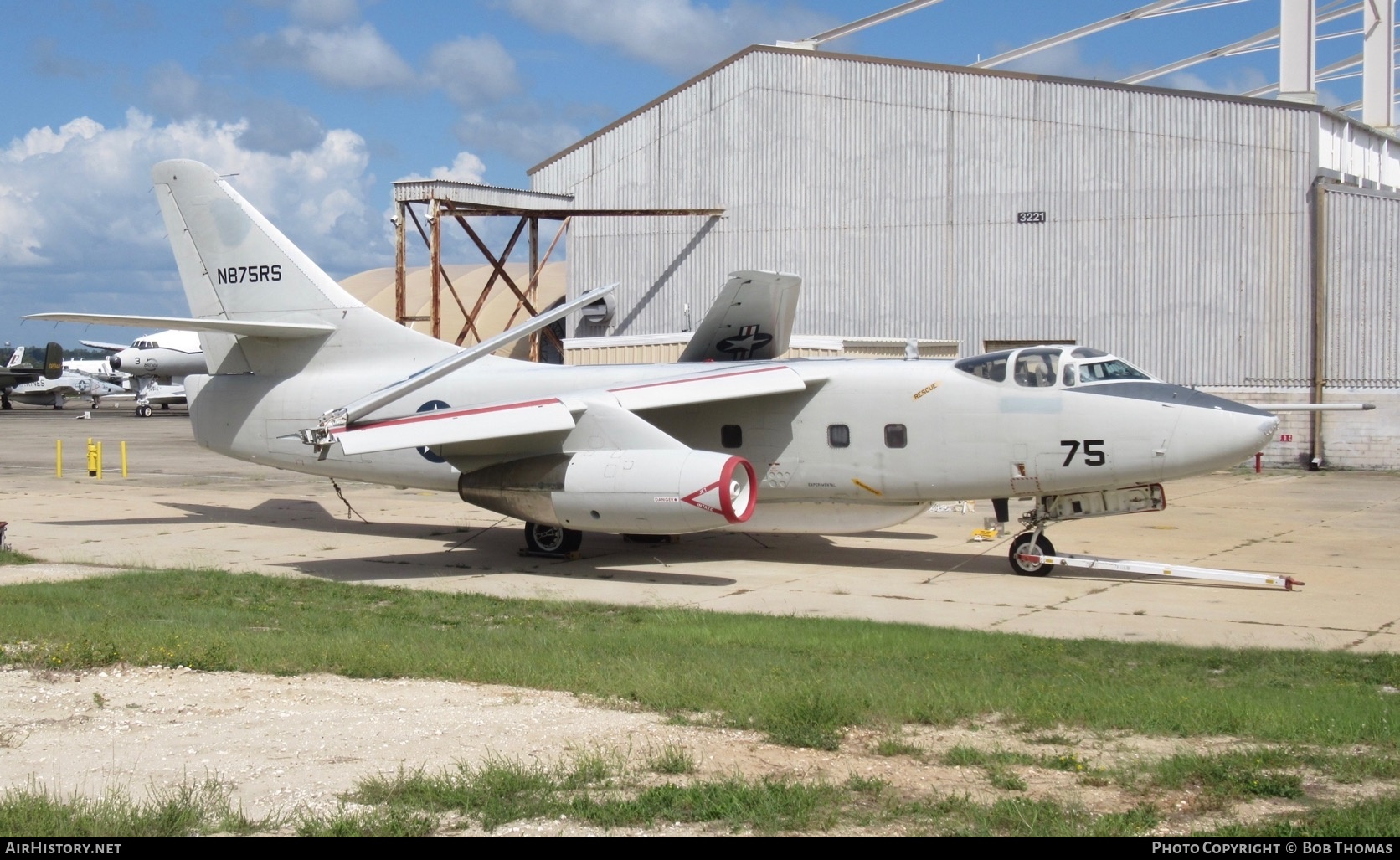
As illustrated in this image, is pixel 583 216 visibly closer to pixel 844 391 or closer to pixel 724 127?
pixel 724 127

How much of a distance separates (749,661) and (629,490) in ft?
17.3

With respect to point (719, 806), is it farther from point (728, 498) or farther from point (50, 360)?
point (50, 360)

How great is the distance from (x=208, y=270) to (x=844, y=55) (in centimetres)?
2077

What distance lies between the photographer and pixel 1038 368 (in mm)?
14977

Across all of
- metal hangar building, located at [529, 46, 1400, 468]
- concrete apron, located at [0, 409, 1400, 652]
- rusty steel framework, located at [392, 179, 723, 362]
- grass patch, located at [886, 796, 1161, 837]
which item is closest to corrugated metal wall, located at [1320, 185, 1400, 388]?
metal hangar building, located at [529, 46, 1400, 468]

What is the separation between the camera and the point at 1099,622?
40.1 ft

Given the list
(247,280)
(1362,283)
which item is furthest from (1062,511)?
(1362,283)

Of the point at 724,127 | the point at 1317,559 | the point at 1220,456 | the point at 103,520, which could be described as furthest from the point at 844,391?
the point at 724,127

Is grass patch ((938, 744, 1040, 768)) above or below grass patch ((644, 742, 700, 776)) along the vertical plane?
below

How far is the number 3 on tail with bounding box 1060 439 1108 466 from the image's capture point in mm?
14422

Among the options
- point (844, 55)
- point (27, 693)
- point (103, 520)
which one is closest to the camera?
point (27, 693)

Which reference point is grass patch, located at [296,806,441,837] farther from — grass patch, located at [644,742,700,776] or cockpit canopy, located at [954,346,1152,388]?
cockpit canopy, located at [954,346,1152,388]

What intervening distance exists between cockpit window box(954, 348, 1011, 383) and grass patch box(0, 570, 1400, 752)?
4559mm

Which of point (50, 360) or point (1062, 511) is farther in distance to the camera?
point (50, 360)
